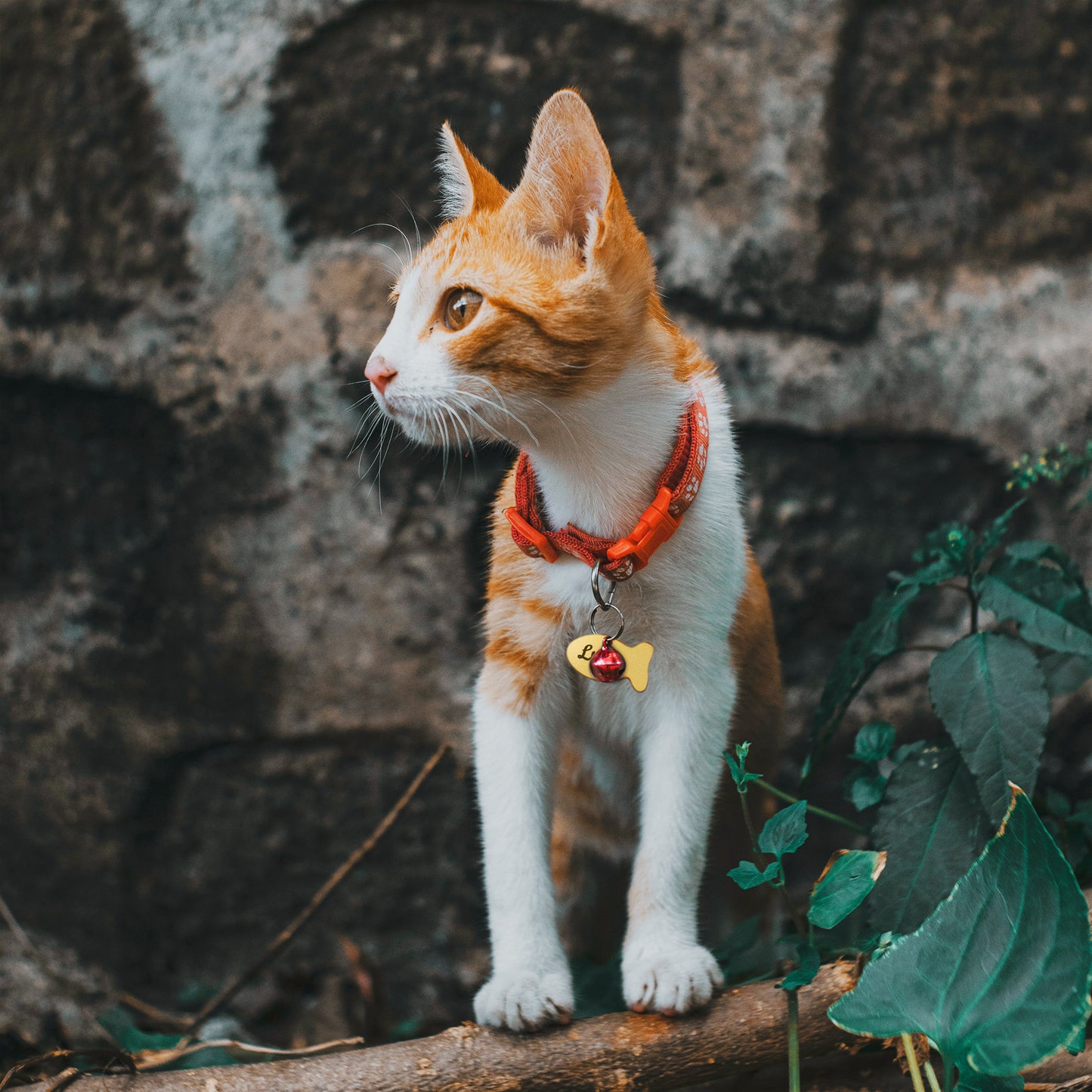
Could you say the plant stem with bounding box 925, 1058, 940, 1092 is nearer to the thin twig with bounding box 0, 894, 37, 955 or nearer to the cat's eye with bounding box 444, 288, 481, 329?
the cat's eye with bounding box 444, 288, 481, 329

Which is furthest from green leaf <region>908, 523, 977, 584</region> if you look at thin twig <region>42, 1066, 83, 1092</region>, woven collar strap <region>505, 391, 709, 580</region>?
thin twig <region>42, 1066, 83, 1092</region>

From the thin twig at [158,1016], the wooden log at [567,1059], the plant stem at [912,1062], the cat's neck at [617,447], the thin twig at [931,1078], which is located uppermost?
the cat's neck at [617,447]

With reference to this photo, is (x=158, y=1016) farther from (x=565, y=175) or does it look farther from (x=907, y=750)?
(x=565, y=175)

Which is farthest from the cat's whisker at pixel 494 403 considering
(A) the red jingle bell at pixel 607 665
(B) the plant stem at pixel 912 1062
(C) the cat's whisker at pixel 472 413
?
(B) the plant stem at pixel 912 1062

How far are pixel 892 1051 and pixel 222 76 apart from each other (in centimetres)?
166

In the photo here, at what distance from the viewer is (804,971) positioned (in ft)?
3.04

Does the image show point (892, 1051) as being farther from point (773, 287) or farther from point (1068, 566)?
point (773, 287)

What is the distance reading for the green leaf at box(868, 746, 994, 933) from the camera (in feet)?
3.36

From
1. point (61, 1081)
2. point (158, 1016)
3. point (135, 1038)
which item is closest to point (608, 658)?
point (61, 1081)

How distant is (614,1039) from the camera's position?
38.1 inches

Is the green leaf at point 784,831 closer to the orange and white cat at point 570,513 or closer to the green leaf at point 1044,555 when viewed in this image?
the orange and white cat at point 570,513

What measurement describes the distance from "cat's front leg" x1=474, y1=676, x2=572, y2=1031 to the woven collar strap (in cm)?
17

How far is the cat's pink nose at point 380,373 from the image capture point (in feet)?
3.23

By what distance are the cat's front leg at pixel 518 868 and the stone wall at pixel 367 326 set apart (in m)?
0.51
